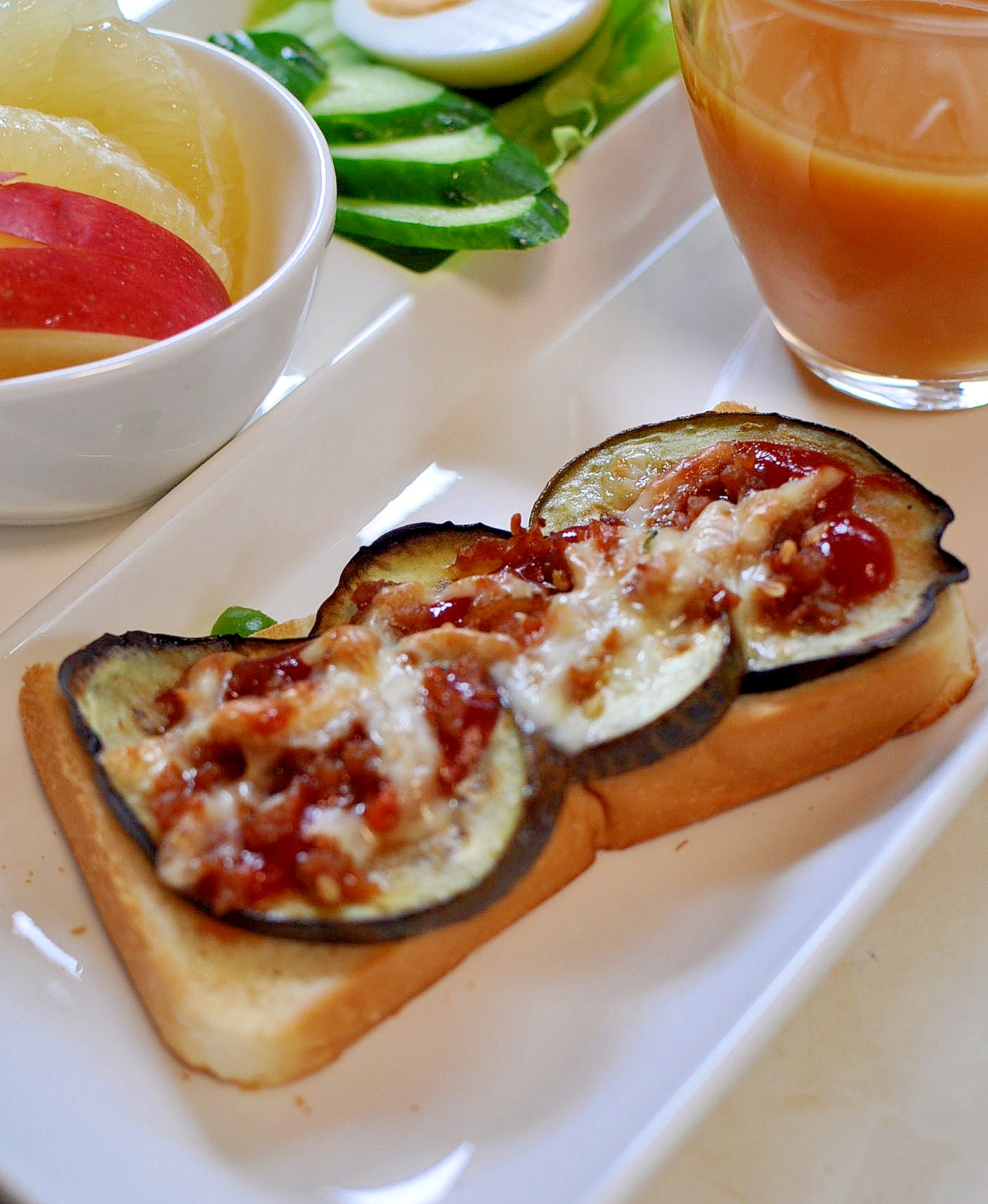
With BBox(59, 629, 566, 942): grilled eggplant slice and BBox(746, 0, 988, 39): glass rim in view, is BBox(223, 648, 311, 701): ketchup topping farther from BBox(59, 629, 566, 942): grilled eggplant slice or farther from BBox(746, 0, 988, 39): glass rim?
BBox(746, 0, 988, 39): glass rim

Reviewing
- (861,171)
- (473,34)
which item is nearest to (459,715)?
(861,171)

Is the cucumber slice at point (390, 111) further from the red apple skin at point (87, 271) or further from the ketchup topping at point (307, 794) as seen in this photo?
the ketchup topping at point (307, 794)

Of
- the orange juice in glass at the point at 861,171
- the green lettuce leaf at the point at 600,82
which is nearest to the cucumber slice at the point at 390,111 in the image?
the green lettuce leaf at the point at 600,82

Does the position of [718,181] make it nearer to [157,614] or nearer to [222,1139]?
[157,614]

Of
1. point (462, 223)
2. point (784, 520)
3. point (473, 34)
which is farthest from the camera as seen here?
point (473, 34)

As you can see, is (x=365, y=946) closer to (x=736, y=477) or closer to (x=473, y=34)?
(x=736, y=477)

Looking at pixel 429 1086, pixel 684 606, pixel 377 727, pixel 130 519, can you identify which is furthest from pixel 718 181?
pixel 429 1086

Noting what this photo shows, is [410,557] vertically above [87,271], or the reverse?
[87,271]

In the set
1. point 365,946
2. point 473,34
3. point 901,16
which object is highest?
point 901,16
